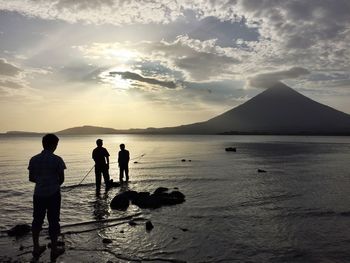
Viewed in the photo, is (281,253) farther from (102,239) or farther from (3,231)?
(3,231)

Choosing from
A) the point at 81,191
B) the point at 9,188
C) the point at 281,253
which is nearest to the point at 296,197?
the point at 281,253

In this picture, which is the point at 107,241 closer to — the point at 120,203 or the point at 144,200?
the point at 120,203

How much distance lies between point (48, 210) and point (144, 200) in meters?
7.54

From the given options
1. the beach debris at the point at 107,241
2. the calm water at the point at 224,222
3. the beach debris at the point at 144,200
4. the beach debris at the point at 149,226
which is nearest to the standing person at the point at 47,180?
the calm water at the point at 224,222

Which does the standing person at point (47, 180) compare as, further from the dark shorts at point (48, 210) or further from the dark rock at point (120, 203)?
the dark rock at point (120, 203)

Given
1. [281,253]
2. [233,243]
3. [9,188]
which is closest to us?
[281,253]

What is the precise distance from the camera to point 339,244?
10.7 m

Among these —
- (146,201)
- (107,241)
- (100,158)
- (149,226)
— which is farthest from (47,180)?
(100,158)

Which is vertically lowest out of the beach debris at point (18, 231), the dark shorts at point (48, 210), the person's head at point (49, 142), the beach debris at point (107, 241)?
the beach debris at point (107, 241)

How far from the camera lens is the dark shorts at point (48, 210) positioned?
847cm

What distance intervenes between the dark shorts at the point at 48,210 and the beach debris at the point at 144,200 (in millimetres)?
6530

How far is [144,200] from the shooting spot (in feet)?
52.2

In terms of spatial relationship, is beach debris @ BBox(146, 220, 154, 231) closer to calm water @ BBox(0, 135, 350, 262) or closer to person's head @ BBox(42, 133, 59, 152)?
calm water @ BBox(0, 135, 350, 262)

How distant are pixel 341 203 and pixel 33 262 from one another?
46.4 ft
